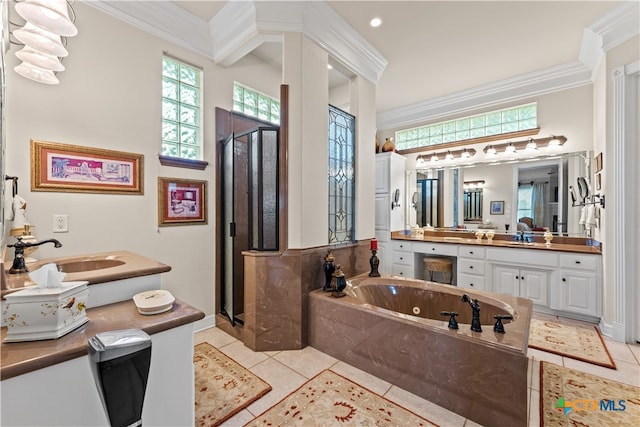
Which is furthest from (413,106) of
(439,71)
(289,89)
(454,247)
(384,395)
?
(384,395)

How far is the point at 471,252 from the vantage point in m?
3.60

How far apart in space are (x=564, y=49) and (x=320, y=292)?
12.5 feet

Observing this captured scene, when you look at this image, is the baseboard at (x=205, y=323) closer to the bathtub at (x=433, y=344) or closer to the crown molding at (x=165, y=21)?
the bathtub at (x=433, y=344)

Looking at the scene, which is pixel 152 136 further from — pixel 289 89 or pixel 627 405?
pixel 627 405

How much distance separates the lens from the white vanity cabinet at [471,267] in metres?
3.52

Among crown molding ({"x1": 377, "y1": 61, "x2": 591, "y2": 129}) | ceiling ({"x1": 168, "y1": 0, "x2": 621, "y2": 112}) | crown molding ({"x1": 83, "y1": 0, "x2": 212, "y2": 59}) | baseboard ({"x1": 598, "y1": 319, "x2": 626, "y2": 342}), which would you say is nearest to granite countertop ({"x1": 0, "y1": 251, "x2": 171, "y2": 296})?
crown molding ({"x1": 83, "y1": 0, "x2": 212, "y2": 59})

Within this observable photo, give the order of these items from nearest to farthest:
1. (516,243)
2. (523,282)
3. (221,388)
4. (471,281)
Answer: (221,388) → (523,282) → (516,243) → (471,281)

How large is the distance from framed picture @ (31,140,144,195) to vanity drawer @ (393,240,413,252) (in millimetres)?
3490

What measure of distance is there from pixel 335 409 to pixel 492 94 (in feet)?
14.5

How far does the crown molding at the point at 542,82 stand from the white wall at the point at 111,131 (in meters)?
3.30

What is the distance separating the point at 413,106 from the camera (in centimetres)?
455

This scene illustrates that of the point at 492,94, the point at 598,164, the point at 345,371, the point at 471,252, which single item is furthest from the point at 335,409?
the point at 492,94

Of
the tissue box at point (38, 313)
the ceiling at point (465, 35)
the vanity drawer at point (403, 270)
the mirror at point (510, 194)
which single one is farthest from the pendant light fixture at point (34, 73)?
the mirror at point (510, 194)

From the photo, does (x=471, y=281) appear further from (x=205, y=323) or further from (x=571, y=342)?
(x=205, y=323)
